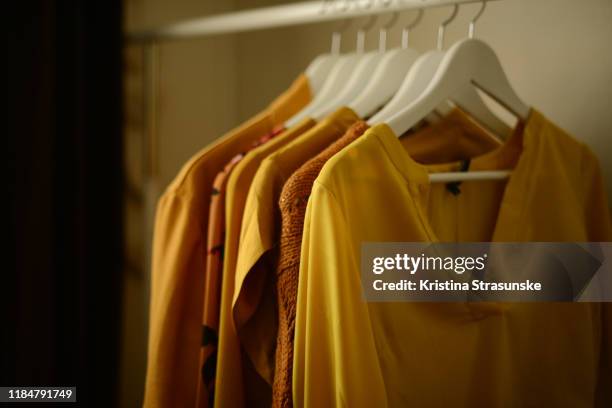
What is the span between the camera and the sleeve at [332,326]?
51 cm

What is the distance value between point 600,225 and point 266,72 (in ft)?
2.80

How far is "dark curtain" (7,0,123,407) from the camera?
967 mm

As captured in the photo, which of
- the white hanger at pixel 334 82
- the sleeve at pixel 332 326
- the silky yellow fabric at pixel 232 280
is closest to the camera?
the sleeve at pixel 332 326

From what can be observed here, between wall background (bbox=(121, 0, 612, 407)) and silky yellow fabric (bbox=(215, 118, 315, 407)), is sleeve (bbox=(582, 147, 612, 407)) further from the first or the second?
silky yellow fabric (bbox=(215, 118, 315, 407))

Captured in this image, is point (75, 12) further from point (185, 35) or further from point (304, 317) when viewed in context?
point (304, 317)

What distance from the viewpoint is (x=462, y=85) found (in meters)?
0.63

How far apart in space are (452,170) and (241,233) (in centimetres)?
27

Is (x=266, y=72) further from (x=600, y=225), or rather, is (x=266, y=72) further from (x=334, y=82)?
(x=600, y=225)

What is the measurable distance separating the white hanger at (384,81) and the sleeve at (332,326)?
0.21 metres

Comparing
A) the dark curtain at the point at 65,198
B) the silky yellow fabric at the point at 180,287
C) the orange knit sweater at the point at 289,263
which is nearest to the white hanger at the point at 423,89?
the orange knit sweater at the point at 289,263

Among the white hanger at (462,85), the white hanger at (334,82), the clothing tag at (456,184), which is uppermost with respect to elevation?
the white hanger at (334,82)

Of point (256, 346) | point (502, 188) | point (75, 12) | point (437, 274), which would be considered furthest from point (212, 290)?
point (75, 12)

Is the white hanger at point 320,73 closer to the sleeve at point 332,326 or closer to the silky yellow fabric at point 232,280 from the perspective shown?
the silky yellow fabric at point 232,280

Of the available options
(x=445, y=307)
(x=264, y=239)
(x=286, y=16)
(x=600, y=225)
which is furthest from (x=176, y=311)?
(x=600, y=225)
